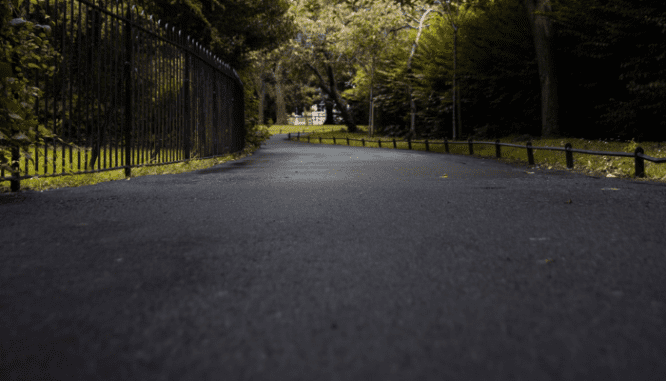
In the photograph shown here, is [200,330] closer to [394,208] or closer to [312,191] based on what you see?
[394,208]

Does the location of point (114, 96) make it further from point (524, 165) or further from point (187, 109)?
point (524, 165)

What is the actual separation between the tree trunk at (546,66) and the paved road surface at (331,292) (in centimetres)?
1487

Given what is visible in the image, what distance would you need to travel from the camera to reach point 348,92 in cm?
5591

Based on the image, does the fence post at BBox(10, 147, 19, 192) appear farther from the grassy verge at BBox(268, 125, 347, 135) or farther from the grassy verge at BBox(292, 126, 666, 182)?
the grassy verge at BBox(268, 125, 347, 135)

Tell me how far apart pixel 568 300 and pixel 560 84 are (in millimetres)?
21544

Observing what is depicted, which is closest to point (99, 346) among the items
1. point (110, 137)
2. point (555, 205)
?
point (555, 205)

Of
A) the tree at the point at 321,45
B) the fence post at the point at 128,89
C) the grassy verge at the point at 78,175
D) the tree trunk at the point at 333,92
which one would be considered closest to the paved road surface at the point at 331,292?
the grassy verge at the point at 78,175

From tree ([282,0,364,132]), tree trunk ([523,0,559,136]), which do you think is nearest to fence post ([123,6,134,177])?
tree trunk ([523,0,559,136])

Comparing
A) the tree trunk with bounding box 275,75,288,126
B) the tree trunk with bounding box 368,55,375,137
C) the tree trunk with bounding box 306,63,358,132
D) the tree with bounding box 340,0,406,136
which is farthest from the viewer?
the tree trunk with bounding box 275,75,288,126

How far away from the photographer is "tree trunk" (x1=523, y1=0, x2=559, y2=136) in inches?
794

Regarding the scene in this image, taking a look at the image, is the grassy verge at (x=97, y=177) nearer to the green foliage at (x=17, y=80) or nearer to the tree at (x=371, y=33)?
the green foliage at (x=17, y=80)

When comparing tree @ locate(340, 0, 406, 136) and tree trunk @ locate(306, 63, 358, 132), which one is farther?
tree trunk @ locate(306, 63, 358, 132)

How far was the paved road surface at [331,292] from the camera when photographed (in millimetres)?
2219

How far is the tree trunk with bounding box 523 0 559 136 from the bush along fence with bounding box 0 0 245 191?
12.2m
